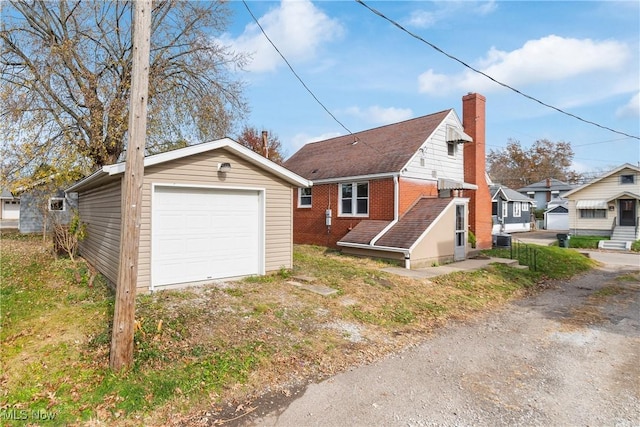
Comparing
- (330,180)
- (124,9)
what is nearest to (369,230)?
(330,180)

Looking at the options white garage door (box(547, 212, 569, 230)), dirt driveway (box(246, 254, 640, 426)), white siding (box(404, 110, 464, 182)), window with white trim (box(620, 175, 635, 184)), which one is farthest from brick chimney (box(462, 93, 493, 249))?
white garage door (box(547, 212, 569, 230))

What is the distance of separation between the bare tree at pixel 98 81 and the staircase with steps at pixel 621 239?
80.0 feet

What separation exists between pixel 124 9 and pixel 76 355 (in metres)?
16.3

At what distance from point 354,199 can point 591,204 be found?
21.3 metres

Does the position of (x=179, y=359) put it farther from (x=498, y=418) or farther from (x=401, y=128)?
(x=401, y=128)

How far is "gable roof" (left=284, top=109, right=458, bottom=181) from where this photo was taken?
14781 mm

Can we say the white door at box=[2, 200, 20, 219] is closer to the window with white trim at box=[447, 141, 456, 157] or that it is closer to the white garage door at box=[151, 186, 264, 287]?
the white garage door at box=[151, 186, 264, 287]

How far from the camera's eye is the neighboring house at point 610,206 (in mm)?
24469

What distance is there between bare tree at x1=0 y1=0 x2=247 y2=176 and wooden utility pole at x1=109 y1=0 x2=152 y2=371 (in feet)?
37.5

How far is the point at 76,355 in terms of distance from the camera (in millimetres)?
4707

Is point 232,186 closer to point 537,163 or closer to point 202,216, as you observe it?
point 202,216

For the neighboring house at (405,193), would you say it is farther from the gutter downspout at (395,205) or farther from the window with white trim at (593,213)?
the window with white trim at (593,213)

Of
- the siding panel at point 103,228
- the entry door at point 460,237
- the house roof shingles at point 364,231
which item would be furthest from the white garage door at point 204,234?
the entry door at point 460,237

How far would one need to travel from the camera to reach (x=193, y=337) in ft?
17.7
